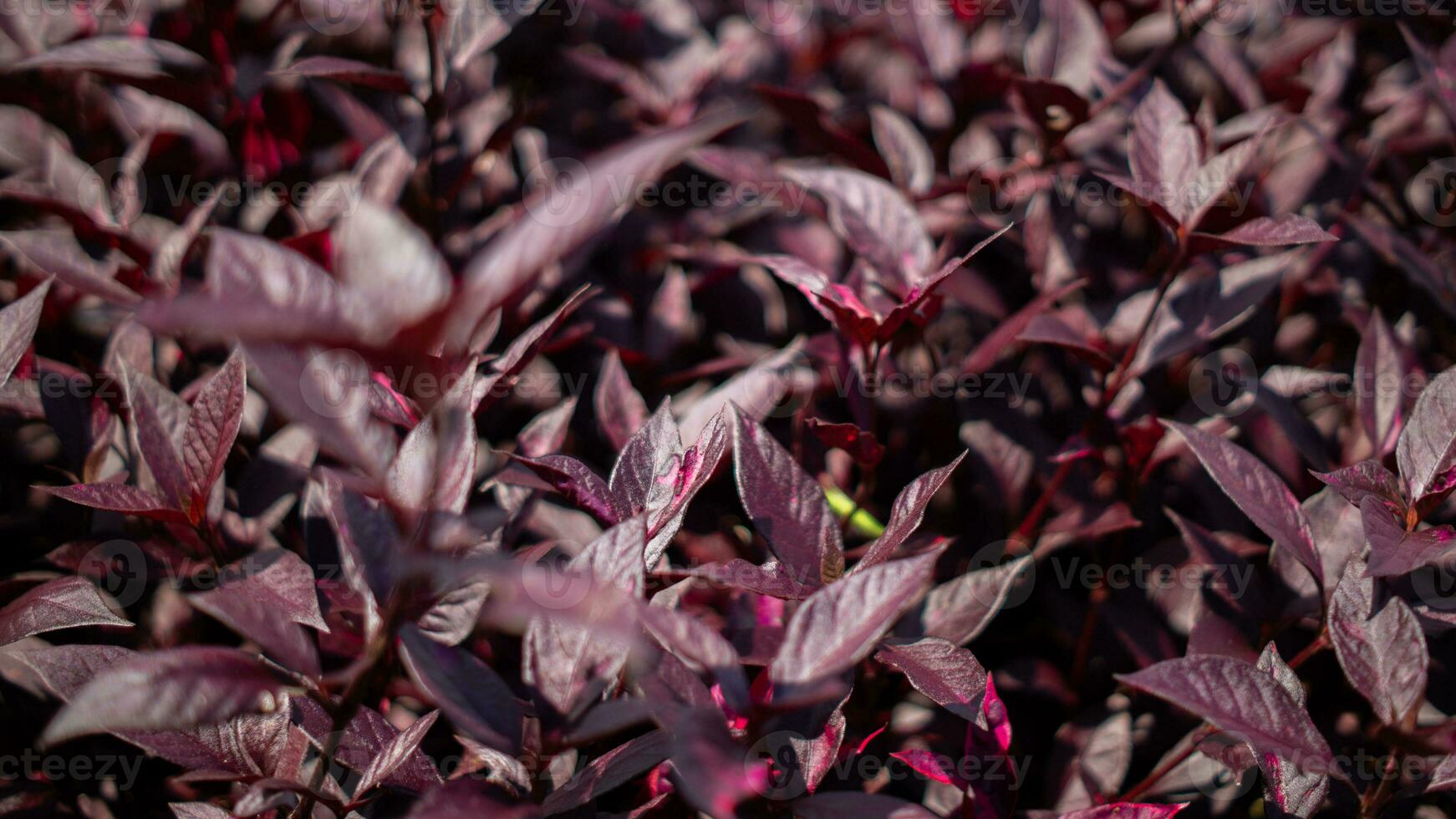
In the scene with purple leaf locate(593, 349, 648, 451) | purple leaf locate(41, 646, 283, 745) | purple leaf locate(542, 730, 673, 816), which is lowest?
purple leaf locate(542, 730, 673, 816)

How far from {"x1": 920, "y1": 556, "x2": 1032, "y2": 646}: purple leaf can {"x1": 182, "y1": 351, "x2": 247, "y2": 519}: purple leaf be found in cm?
79

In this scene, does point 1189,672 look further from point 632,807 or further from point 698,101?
point 698,101

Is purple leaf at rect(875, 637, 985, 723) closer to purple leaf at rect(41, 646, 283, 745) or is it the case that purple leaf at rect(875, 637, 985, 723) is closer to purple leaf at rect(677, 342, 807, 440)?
purple leaf at rect(677, 342, 807, 440)

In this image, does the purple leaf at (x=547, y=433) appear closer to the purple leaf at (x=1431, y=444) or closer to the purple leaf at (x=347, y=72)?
the purple leaf at (x=347, y=72)

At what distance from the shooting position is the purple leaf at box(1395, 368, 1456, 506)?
1022mm

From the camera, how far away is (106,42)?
1.38 m

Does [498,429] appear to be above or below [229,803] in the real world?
above

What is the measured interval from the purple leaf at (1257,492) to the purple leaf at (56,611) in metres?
1.14

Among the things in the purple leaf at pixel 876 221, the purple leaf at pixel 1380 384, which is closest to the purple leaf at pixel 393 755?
the purple leaf at pixel 876 221

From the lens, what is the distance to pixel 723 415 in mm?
1039

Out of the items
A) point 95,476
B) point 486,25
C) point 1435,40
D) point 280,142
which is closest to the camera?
point 95,476

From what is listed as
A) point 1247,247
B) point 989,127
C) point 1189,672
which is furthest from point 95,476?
point 1247,247

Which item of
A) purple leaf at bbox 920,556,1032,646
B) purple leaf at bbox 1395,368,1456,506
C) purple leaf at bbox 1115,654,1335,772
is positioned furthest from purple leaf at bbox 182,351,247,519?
purple leaf at bbox 1395,368,1456,506

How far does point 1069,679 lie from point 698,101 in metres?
1.13
